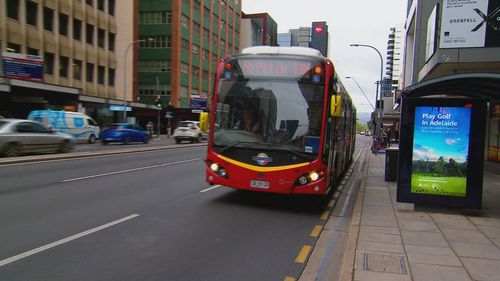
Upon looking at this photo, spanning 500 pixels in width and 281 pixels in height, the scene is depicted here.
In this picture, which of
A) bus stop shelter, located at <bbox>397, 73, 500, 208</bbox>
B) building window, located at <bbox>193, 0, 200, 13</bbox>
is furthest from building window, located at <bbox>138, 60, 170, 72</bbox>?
bus stop shelter, located at <bbox>397, 73, 500, 208</bbox>

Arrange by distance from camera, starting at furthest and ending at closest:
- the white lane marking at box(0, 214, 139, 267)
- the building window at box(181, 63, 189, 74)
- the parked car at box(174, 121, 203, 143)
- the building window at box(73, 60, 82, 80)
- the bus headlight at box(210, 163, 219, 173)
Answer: the building window at box(181, 63, 189, 74)
the building window at box(73, 60, 82, 80)
the parked car at box(174, 121, 203, 143)
the bus headlight at box(210, 163, 219, 173)
the white lane marking at box(0, 214, 139, 267)

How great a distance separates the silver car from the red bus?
38.3 ft

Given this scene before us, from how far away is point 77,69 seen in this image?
41.2m

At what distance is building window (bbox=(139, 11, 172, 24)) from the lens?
62.8 metres

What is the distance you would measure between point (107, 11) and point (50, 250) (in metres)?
43.7

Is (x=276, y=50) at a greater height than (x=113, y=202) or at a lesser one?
greater

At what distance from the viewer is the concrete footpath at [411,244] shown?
525 cm

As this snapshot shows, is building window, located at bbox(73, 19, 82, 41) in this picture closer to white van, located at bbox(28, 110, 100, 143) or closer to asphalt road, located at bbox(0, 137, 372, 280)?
white van, located at bbox(28, 110, 100, 143)

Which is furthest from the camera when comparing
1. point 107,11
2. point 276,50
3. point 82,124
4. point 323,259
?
point 107,11

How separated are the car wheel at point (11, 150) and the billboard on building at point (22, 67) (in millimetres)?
14826

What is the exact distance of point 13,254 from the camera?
218 inches

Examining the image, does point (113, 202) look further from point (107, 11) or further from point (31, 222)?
point (107, 11)

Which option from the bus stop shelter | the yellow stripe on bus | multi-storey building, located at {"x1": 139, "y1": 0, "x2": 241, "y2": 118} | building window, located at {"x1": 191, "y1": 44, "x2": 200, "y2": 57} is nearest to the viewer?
the yellow stripe on bus

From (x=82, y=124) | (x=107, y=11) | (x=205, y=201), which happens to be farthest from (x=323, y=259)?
(x=107, y=11)
